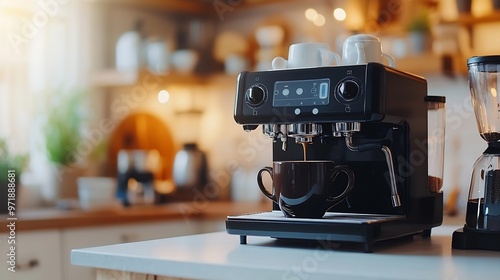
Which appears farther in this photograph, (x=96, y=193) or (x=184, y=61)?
(x=184, y=61)

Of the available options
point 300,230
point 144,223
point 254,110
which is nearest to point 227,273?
point 300,230

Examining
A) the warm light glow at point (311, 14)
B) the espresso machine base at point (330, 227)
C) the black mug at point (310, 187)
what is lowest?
the espresso machine base at point (330, 227)

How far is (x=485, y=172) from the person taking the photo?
4.25 feet

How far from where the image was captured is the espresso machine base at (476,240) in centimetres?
125

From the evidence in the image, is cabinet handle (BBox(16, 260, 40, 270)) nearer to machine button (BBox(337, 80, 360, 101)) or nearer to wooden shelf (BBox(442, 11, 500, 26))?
machine button (BBox(337, 80, 360, 101))

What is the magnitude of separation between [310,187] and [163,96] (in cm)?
249

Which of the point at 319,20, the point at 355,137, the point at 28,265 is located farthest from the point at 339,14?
the point at 355,137

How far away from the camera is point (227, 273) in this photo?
1.07m

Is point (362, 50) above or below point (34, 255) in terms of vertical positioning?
above

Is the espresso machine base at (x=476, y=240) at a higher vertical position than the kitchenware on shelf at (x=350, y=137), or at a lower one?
lower

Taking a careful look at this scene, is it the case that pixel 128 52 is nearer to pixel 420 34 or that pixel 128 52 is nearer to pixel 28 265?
pixel 28 265

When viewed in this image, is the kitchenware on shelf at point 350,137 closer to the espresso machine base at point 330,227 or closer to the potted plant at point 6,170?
the espresso machine base at point 330,227

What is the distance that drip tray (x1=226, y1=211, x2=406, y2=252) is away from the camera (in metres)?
1.20

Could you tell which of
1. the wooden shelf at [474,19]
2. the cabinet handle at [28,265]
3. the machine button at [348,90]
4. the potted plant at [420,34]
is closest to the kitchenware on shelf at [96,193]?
the cabinet handle at [28,265]
